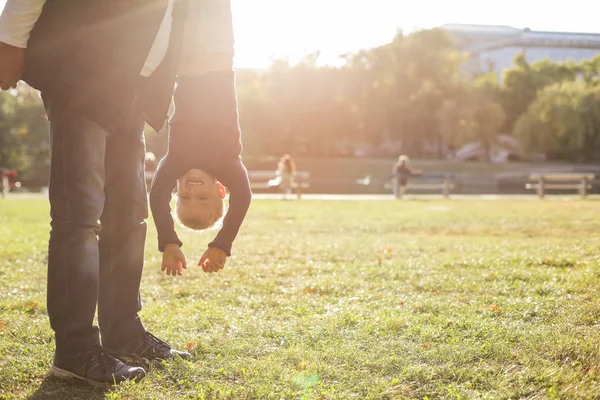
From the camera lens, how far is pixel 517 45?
93750mm

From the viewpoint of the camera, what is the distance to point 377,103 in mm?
59000

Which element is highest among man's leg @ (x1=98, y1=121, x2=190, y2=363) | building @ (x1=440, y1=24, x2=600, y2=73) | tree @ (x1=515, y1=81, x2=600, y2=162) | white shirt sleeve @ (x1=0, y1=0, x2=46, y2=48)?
building @ (x1=440, y1=24, x2=600, y2=73)

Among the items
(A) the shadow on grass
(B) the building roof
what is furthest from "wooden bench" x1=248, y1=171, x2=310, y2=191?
(B) the building roof

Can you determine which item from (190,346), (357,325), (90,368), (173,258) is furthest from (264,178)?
(90,368)

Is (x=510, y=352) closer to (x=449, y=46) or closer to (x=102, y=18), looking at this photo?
(x=102, y=18)

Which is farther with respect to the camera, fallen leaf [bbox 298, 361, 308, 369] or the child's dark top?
fallen leaf [bbox 298, 361, 308, 369]

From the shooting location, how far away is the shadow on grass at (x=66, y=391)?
115 inches

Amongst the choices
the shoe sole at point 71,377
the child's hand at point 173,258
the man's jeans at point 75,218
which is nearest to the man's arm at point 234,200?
the child's hand at point 173,258

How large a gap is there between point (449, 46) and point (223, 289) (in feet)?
195

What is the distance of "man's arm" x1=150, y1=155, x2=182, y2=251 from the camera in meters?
3.00

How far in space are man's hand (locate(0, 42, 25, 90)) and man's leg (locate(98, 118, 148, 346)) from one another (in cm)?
58

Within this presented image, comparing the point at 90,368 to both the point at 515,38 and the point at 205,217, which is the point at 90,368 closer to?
the point at 205,217

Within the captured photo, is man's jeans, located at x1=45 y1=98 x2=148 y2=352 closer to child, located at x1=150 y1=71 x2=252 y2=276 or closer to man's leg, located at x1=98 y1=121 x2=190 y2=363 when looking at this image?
A: man's leg, located at x1=98 y1=121 x2=190 y2=363

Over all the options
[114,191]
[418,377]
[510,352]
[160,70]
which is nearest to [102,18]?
[160,70]
